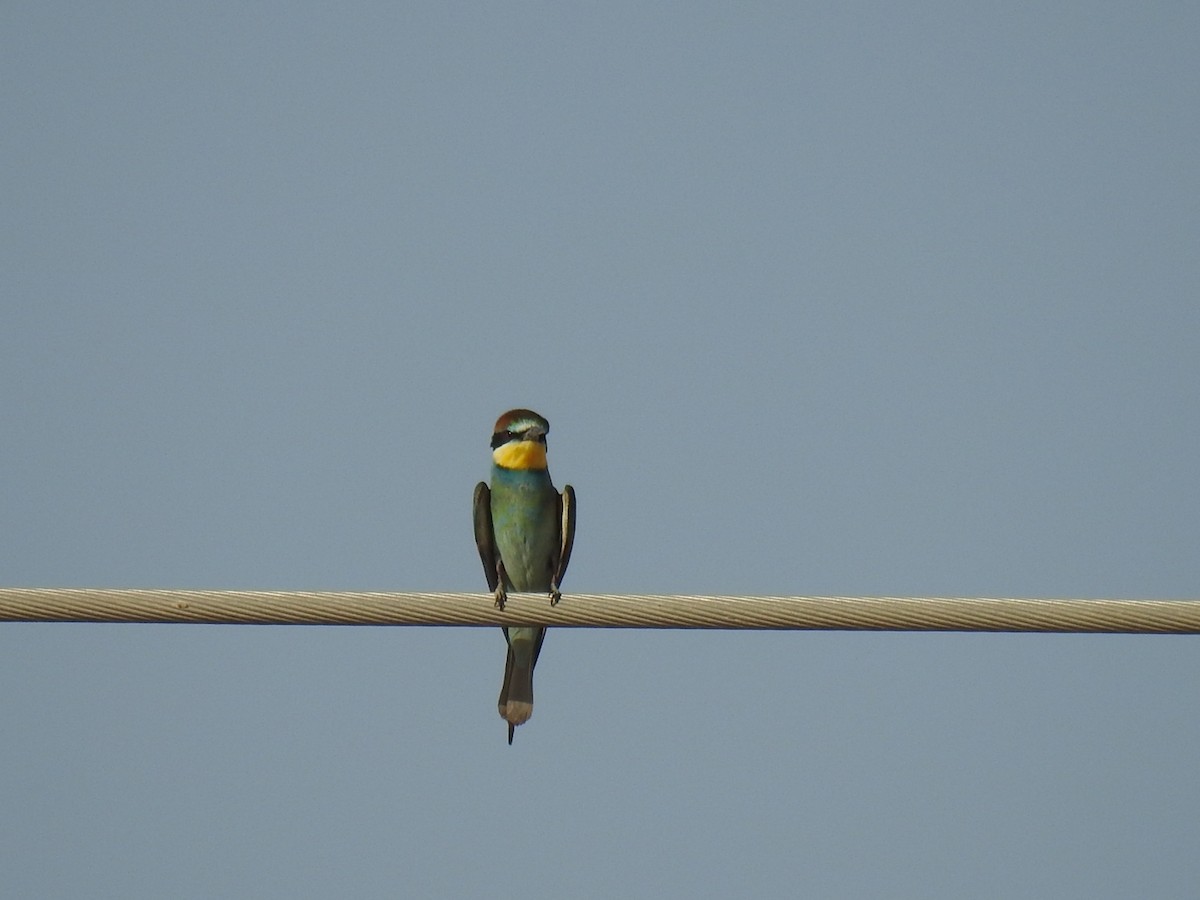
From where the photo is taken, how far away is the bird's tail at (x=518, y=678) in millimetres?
7871

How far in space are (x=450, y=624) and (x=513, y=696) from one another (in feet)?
9.45

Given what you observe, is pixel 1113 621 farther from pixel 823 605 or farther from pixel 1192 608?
pixel 823 605

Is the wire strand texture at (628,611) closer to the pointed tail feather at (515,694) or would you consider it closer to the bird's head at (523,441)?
the pointed tail feather at (515,694)

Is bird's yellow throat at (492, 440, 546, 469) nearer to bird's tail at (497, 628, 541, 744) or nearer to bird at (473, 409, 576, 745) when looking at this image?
bird at (473, 409, 576, 745)

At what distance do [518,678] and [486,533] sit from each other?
87cm

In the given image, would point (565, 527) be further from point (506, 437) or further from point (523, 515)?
point (506, 437)

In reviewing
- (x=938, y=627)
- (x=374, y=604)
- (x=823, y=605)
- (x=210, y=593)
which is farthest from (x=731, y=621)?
(x=210, y=593)

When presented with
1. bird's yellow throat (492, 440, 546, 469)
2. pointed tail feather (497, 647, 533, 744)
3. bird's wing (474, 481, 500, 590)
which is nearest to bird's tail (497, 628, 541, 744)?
pointed tail feather (497, 647, 533, 744)

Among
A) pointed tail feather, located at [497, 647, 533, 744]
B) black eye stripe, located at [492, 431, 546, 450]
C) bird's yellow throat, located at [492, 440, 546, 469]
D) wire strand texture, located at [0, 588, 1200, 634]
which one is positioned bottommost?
pointed tail feather, located at [497, 647, 533, 744]

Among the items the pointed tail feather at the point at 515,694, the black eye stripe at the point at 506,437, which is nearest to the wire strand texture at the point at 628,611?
the pointed tail feather at the point at 515,694

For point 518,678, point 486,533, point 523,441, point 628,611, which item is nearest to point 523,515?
point 486,533

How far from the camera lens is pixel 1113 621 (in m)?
4.75

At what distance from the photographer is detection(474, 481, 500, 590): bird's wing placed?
854cm

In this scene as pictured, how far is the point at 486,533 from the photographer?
28.0 ft
